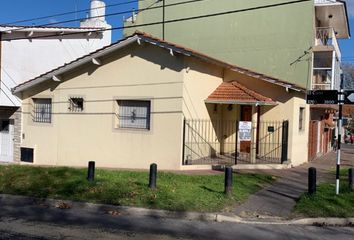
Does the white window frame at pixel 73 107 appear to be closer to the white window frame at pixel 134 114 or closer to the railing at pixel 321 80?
Answer: the white window frame at pixel 134 114

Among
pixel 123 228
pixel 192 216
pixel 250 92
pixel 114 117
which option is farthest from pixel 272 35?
pixel 123 228

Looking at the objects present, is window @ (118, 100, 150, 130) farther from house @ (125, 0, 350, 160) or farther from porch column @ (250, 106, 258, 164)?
house @ (125, 0, 350, 160)

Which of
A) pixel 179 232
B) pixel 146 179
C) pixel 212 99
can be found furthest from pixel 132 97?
pixel 179 232

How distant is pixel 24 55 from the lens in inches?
861

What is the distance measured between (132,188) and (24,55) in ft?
41.0

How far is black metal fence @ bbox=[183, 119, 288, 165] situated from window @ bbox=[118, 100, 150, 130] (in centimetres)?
174

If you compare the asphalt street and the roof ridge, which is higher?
the roof ridge

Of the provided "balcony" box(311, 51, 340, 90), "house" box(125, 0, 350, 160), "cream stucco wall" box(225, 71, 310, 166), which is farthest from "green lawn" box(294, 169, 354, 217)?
"balcony" box(311, 51, 340, 90)

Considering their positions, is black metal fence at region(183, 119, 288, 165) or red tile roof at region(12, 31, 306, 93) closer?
red tile roof at region(12, 31, 306, 93)

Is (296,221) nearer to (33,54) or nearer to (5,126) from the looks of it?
(33,54)

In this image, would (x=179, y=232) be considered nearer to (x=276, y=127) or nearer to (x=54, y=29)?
(x=276, y=127)

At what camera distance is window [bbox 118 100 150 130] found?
717 inches

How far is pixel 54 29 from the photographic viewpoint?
72.4ft

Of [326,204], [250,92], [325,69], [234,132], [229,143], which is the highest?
[325,69]
